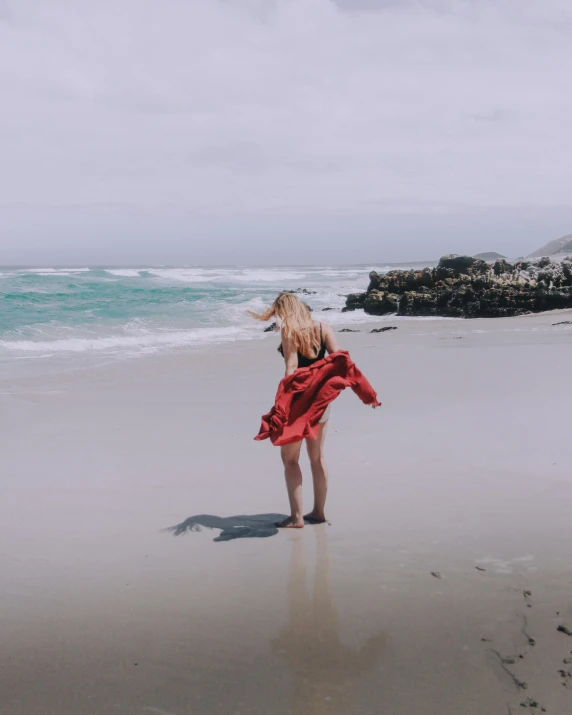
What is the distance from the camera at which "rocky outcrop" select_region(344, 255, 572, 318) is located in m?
22.0

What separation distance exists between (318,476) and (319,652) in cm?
174

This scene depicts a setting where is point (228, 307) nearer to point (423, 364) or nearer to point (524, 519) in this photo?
point (423, 364)

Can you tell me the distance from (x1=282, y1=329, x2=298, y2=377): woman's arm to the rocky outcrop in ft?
61.5

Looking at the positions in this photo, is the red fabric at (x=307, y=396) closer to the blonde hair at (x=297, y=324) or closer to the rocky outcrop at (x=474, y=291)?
the blonde hair at (x=297, y=324)

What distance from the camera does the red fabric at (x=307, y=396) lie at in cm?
437

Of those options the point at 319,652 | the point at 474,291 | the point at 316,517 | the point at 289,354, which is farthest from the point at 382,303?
the point at 319,652

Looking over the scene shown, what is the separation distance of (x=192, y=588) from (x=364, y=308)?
75.9 feet

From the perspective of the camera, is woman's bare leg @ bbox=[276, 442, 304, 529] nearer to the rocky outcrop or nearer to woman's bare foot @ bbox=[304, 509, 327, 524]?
woman's bare foot @ bbox=[304, 509, 327, 524]

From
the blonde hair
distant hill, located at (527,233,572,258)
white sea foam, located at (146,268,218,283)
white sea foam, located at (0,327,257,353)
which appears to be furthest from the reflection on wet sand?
distant hill, located at (527,233,572,258)

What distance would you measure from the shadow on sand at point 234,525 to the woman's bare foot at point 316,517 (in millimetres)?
205

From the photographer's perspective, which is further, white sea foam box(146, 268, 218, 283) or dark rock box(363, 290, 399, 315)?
white sea foam box(146, 268, 218, 283)

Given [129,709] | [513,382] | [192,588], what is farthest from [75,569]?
[513,382]

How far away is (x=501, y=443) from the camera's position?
6.10m

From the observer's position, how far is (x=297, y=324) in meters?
4.54
